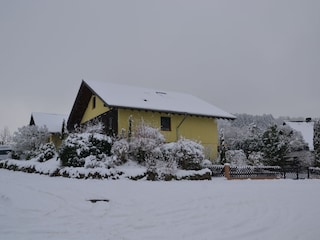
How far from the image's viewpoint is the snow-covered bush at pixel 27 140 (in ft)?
74.4

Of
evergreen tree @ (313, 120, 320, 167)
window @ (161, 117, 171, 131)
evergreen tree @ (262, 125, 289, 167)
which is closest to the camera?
window @ (161, 117, 171, 131)

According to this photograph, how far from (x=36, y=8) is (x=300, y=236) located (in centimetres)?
1877

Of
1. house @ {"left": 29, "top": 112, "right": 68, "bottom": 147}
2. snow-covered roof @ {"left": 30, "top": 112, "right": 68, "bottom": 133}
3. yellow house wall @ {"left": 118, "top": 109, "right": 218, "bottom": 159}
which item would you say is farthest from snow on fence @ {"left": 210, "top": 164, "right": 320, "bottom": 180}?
snow-covered roof @ {"left": 30, "top": 112, "right": 68, "bottom": 133}

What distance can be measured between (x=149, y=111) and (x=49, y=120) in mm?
14981

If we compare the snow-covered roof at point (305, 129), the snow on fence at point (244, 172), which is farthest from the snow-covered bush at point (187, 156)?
the snow-covered roof at point (305, 129)

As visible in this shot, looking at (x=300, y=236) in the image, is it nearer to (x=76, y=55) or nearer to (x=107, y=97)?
(x=107, y=97)

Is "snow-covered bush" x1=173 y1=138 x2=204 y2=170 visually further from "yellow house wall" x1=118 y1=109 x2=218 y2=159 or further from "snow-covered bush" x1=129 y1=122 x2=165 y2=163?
"yellow house wall" x1=118 y1=109 x2=218 y2=159

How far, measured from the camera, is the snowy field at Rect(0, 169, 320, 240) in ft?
14.4

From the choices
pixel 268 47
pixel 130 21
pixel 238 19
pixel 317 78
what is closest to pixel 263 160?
pixel 317 78

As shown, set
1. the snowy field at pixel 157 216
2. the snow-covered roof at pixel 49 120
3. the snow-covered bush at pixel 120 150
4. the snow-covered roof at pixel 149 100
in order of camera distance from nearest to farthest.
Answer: the snowy field at pixel 157 216
the snow-covered bush at pixel 120 150
the snow-covered roof at pixel 149 100
the snow-covered roof at pixel 49 120

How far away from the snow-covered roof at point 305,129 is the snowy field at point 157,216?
25305 mm

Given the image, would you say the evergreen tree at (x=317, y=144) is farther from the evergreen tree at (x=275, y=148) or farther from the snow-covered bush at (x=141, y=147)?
the snow-covered bush at (x=141, y=147)

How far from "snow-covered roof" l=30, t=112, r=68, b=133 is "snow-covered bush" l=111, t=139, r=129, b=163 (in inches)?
582

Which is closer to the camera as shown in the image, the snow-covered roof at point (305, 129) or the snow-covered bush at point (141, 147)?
the snow-covered bush at point (141, 147)
